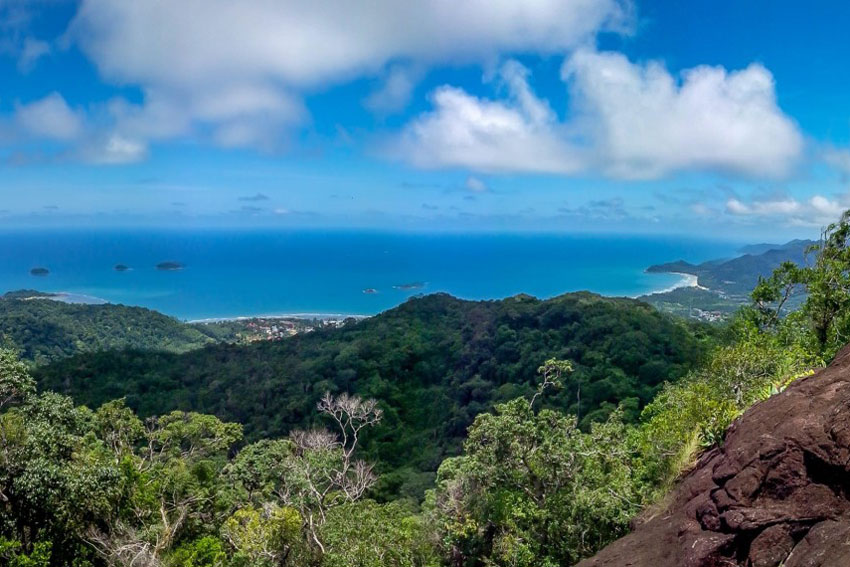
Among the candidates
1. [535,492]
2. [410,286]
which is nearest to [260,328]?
[410,286]

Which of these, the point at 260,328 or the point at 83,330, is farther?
the point at 260,328

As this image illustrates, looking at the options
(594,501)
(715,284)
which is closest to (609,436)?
(594,501)

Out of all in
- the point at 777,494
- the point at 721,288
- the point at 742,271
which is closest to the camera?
the point at 777,494

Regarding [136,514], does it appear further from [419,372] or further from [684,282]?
[684,282]

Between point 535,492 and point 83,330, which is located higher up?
point 535,492

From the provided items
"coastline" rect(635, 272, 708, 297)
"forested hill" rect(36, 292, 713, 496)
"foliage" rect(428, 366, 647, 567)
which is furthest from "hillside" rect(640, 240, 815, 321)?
"foliage" rect(428, 366, 647, 567)

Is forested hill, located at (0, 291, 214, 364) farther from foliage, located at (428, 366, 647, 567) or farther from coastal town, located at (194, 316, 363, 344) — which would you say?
foliage, located at (428, 366, 647, 567)
